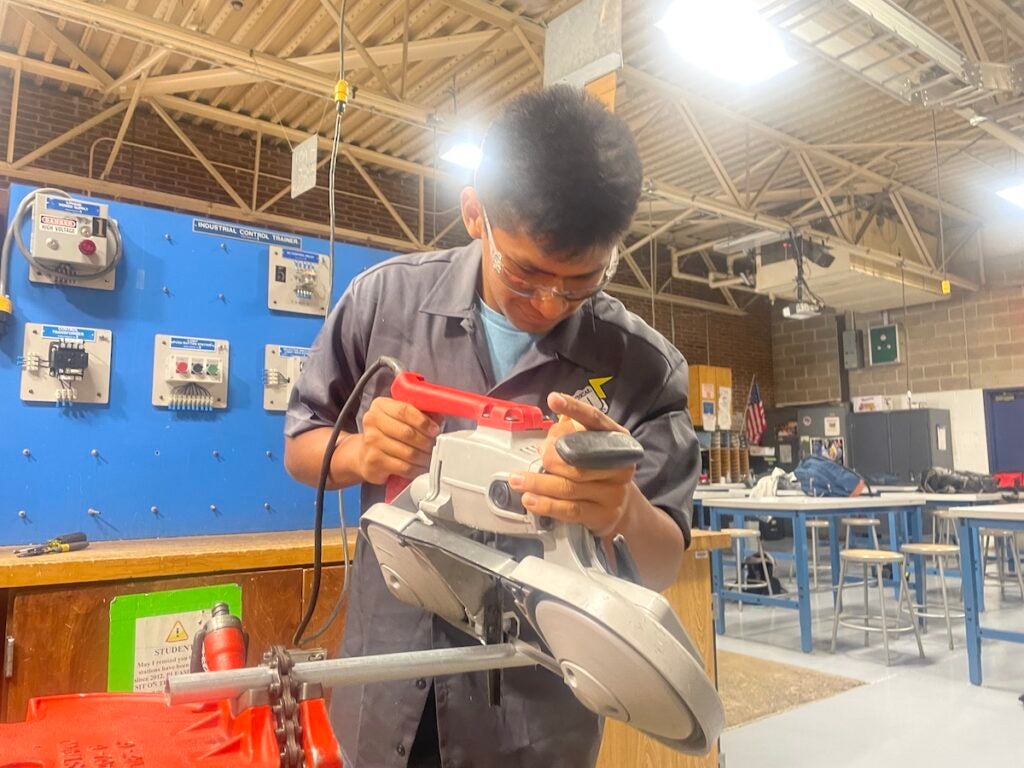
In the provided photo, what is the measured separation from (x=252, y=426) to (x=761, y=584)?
4.05 meters

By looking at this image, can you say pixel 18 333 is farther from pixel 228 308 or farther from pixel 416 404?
pixel 416 404

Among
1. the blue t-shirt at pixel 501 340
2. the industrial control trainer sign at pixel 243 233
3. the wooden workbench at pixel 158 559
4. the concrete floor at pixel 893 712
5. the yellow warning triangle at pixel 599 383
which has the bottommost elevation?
the concrete floor at pixel 893 712

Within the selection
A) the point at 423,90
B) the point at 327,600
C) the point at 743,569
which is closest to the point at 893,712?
the point at 743,569

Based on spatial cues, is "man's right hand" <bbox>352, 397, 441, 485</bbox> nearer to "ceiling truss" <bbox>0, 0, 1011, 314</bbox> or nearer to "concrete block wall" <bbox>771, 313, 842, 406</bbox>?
"ceiling truss" <bbox>0, 0, 1011, 314</bbox>

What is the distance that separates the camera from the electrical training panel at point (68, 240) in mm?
1860

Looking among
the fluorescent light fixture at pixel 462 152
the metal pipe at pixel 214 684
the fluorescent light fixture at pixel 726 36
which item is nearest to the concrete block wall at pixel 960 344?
the fluorescent light fixture at pixel 726 36

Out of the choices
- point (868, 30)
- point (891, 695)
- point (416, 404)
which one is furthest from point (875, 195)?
point (416, 404)

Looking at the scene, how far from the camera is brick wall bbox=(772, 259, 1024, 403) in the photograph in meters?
8.98

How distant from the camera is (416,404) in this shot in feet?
2.55

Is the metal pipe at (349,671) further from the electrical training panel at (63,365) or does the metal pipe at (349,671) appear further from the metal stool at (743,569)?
the metal stool at (743,569)

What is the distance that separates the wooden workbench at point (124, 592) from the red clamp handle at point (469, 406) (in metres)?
1.07

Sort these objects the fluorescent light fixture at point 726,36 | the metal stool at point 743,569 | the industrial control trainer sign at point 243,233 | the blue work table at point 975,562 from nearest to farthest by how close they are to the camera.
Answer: the industrial control trainer sign at point 243,233 → the fluorescent light fixture at point 726,36 → the blue work table at point 975,562 → the metal stool at point 743,569

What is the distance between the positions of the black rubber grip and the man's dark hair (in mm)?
269

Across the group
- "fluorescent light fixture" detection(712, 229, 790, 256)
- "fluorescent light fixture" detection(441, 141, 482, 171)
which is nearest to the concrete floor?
"fluorescent light fixture" detection(441, 141, 482, 171)
